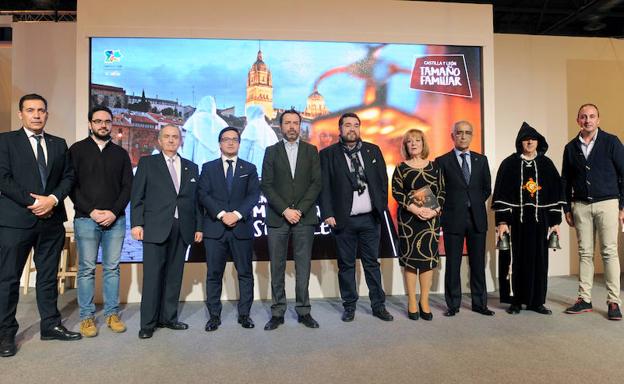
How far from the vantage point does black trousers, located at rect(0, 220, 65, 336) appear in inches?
114

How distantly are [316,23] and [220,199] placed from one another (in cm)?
238

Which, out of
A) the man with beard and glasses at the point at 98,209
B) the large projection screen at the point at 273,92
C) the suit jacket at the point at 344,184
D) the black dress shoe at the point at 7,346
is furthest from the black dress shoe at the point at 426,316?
the black dress shoe at the point at 7,346

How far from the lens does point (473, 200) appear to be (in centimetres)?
379

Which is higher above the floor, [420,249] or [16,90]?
[16,90]

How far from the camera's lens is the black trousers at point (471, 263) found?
3.79m

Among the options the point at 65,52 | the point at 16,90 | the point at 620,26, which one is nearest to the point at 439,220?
the point at 65,52

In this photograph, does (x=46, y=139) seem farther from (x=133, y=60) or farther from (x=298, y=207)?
(x=298, y=207)

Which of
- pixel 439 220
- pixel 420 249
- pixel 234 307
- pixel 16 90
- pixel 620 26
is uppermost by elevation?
pixel 620 26

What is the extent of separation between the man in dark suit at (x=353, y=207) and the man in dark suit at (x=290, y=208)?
7.8 inches

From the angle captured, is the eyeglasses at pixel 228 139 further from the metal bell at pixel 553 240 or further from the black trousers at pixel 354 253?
the metal bell at pixel 553 240

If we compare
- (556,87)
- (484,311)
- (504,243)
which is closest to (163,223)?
(484,311)

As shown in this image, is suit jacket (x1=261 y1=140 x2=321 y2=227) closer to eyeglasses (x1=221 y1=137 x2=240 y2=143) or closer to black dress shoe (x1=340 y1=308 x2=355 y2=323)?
eyeglasses (x1=221 y1=137 x2=240 y2=143)

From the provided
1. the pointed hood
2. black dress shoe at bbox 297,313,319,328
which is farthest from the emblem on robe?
black dress shoe at bbox 297,313,319,328

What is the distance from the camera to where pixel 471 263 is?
3865 mm
